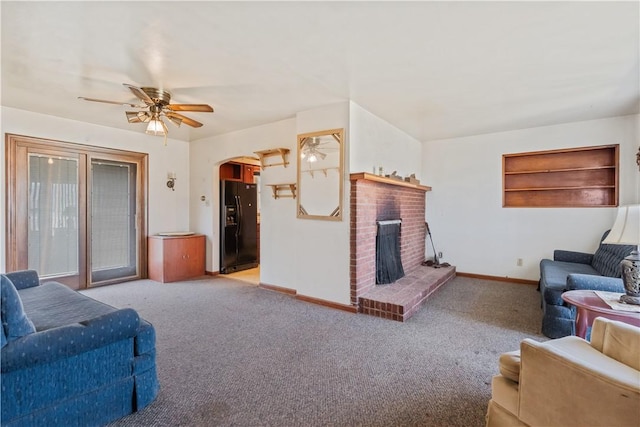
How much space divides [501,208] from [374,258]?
104 inches

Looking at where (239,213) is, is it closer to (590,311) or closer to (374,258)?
(374,258)

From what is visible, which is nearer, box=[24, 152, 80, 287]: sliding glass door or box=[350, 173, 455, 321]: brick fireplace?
box=[350, 173, 455, 321]: brick fireplace

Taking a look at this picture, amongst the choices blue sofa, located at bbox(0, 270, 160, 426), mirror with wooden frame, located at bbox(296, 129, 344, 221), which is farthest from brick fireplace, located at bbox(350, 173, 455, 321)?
blue sofa, located at bbox(0, 270, 160, 426)

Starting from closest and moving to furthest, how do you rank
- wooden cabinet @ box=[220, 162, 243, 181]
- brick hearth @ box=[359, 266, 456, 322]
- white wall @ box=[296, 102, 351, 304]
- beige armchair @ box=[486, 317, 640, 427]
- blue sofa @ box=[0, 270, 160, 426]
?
beige armchair @ box=[486, 317, 640, 427] → blue sofa @ box=[0, 270, 160, 426] → brick hearth @ box=[359, 266, 456, 322] → white wall @ box=[296, 102, 351, 304] → wooden cabinet @ box=[220, 162, 243, 181]

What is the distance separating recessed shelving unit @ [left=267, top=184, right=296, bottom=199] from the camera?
13.9 feet

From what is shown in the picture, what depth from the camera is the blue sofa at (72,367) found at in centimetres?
145

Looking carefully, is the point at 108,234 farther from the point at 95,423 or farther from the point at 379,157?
the point at 379,157

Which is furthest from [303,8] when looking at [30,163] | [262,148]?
[30,163]

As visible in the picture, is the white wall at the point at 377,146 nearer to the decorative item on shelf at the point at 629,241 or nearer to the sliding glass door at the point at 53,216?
the decorative item on shelf at the point at 629,241

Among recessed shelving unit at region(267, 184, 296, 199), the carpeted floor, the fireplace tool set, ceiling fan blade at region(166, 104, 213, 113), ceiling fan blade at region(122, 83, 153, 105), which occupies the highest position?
ceiling fan blade at region(122, 83, 153, 105)

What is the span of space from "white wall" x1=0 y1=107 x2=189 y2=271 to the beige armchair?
213 inches

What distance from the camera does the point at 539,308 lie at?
12.0ft

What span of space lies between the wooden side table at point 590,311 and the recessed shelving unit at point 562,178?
9.43ft

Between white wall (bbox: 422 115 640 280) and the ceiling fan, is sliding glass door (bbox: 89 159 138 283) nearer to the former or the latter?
the ceiling fan
